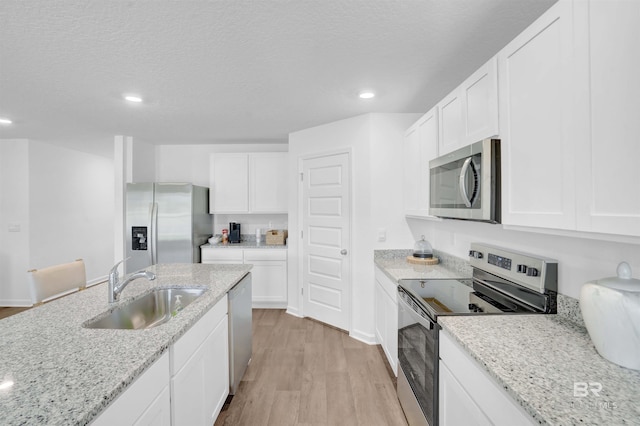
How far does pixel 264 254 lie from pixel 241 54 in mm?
2701

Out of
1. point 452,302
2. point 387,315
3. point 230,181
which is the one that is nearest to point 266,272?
point 230,181

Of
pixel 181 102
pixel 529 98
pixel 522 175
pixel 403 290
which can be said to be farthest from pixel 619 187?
pixel 181 102

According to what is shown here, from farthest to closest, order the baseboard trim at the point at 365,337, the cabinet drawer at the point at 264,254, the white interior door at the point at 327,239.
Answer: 1. the cabinet drawer at the point at 264,254
2. the white interior door at the point at 327,239
3. the baseboard trim at the point at 365,337

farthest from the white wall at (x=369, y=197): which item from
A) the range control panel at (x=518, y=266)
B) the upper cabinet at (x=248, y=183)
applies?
the upper cabinet at (x=248, y=183)

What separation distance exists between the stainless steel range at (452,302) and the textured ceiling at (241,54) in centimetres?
132

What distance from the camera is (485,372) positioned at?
1039mm

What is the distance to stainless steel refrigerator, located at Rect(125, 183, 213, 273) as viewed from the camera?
384 cm

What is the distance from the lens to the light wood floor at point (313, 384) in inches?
77.7

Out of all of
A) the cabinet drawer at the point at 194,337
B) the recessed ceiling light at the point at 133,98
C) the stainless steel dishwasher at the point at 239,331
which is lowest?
the stainless steel dishwasher at the point at 239,331

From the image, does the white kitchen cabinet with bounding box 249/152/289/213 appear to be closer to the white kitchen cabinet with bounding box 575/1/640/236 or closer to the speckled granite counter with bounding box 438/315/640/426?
the speckled granite counter with bounding box 438/315/640/426

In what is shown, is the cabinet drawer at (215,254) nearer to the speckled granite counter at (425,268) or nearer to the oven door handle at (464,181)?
the speckled granite counter at (425,268)

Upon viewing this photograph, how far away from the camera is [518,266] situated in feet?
5.29

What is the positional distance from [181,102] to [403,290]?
2.59 meters

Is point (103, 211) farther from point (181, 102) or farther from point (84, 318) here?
point (84, 318)
